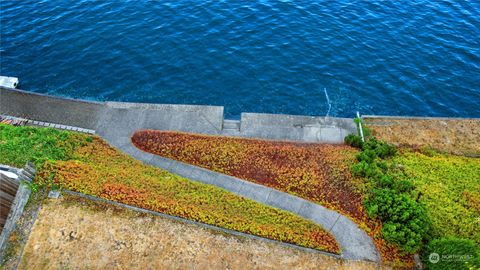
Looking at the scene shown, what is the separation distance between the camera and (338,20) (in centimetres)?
3862

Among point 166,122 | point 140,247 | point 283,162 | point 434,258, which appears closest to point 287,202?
point 283,162

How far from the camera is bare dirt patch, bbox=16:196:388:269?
18.3 m

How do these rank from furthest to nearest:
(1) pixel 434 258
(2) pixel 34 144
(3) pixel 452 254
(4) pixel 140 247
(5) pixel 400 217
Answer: (2) pixel 34 144 < (5) pixel 400 217 < (4) pixel 140 247 < (1) pixel 434 258 < (3) pixel 452 254

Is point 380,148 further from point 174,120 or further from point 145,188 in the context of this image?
point 145,188

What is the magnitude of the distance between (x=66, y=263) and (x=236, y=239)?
314 inches

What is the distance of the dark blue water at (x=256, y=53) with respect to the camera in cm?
3170

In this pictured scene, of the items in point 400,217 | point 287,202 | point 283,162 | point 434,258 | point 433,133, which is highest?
point 400,217

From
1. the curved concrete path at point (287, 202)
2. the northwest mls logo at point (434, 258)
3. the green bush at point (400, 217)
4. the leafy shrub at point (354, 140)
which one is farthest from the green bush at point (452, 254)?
the leafy shrub at point (354, 140)

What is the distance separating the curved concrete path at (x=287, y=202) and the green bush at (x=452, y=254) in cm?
242

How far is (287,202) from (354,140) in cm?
678

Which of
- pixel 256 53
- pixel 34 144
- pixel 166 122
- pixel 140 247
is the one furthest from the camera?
pixel 256 53

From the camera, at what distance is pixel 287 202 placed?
21625 mm

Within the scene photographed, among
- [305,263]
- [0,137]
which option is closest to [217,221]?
[305,263]

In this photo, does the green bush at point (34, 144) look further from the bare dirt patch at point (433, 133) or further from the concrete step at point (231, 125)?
the bare dirt patch at point (433, 133)
